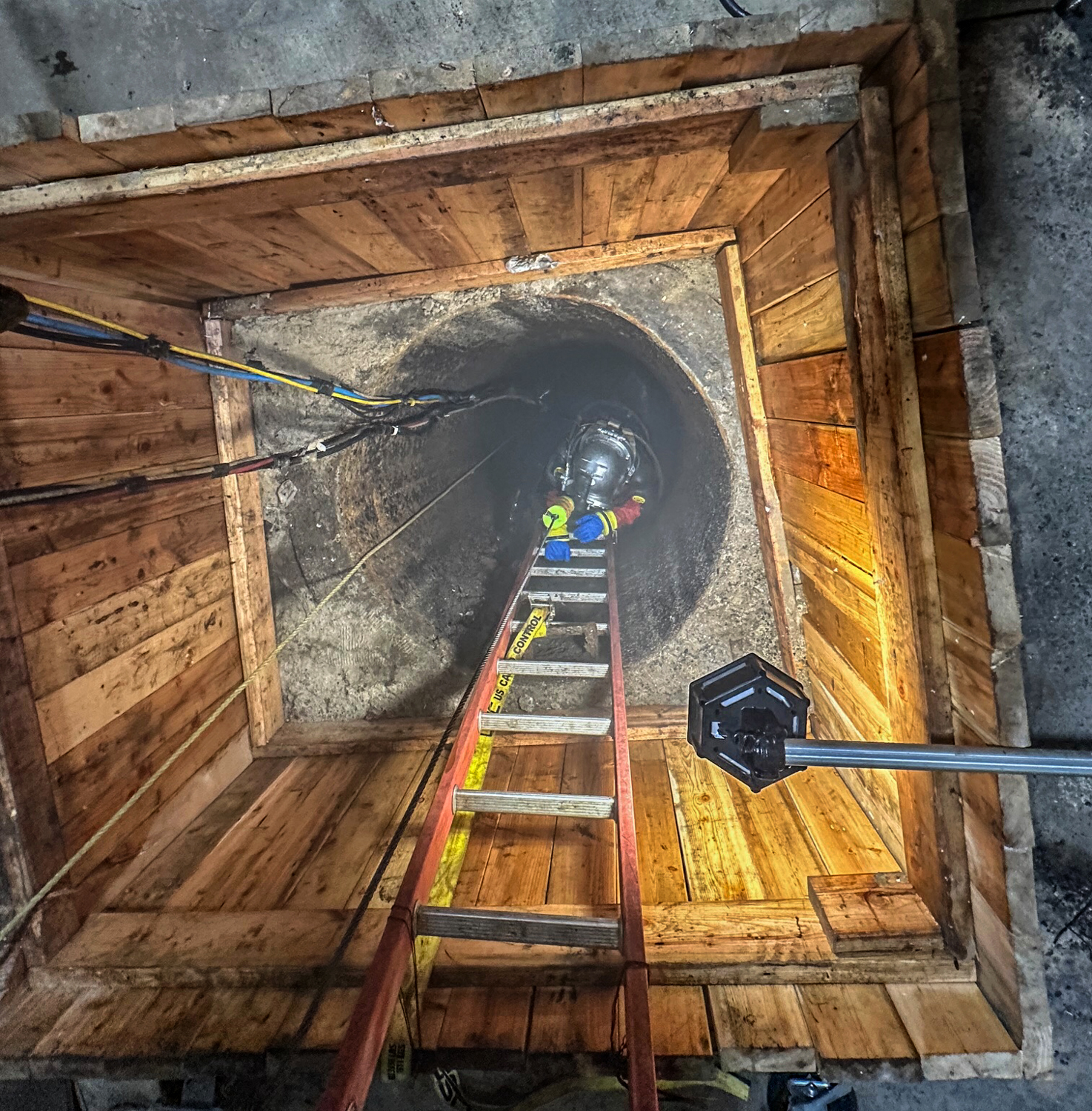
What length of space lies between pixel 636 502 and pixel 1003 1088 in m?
3.48

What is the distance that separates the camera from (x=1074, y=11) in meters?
1.54

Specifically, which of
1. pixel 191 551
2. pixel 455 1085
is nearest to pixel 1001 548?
pixel 455 1085

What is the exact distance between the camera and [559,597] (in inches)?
139

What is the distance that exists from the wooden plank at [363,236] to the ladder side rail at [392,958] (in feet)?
5.90

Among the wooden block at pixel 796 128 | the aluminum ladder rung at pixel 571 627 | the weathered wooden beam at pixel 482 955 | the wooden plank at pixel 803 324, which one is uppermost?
the wooden block at pixel 796 128

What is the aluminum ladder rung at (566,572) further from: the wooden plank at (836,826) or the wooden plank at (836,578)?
the wooden plank at (836,826)

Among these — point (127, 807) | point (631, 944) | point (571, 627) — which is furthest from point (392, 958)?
point (571, 627)

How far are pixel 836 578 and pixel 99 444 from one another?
2.86m

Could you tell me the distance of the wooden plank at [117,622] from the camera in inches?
86.1

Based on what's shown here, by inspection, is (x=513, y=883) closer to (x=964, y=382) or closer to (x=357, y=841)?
(x=357, y=841)

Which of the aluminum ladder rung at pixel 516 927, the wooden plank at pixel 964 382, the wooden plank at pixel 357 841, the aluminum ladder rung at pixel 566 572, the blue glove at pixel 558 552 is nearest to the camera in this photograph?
the wooden plank at pixel 964 382

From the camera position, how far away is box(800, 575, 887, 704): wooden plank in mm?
2271

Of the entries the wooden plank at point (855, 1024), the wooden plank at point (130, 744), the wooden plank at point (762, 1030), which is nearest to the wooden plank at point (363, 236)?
the wooden plank at point (130, 744)

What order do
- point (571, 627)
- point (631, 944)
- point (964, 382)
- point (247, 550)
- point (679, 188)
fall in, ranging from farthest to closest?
point (571, 627), point (247, 550), point (679, 188), point (631, 944), point (964, 382)
